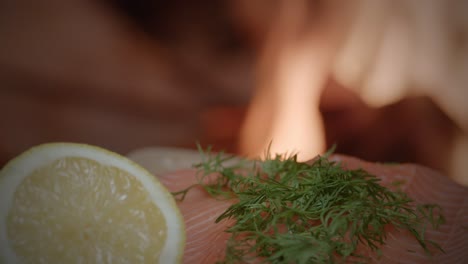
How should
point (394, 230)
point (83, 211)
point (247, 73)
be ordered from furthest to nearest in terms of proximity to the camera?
point (247, 73) < point (394, 230) < point (83, 211)

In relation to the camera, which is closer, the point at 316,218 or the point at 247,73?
the point at 316,218

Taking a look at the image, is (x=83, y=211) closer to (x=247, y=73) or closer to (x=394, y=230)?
(x=394, y=230)

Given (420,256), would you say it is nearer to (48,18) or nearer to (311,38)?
(311,38)

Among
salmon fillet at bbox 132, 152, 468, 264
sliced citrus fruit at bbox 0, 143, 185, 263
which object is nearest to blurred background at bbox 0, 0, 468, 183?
salmon fillet at bbox 132, 152, 468, 264

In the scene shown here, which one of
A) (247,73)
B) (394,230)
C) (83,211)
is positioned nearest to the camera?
(83,211)

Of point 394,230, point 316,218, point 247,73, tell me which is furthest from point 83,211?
point 247,73

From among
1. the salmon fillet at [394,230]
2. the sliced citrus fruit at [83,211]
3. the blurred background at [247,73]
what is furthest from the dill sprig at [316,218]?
the blurred background at [247,73]

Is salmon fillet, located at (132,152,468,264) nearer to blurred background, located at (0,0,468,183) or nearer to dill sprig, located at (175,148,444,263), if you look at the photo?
dill sprig, located at (175,148,444,263)

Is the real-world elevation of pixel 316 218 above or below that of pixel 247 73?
below
